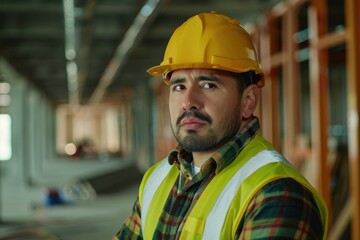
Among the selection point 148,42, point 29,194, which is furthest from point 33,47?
point 29,194

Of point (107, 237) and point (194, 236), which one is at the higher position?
point (194, 236)

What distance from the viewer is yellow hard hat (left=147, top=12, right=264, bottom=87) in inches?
75.2

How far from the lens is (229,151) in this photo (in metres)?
1.87

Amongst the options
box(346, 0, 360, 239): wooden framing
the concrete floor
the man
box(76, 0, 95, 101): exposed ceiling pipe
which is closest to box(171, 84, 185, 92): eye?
the man

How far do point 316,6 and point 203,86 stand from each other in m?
5.23

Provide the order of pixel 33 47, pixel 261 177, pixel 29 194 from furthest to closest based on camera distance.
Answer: pixel 29 194 → pixel 33 47 → pixel 261 177

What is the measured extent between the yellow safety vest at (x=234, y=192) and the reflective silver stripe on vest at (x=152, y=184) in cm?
12

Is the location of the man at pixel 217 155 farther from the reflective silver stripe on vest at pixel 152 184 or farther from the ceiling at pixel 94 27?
the ceiling at pixel 94 27

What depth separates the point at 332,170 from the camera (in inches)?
315

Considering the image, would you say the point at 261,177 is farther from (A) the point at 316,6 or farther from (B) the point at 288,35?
(B) the point at 288,35

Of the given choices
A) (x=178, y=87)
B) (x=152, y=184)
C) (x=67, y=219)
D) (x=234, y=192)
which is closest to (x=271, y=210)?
(x=234, y=192)

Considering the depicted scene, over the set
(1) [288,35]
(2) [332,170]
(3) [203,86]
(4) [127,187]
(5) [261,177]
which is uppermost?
(1) [288,35]

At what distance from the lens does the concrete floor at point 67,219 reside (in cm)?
841

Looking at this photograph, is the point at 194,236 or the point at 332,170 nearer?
the point at 194,236
